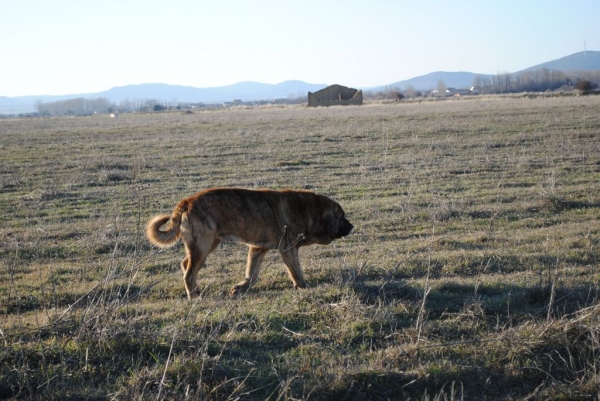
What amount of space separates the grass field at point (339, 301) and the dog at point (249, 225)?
364 mm

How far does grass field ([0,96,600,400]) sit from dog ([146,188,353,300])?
36 cm

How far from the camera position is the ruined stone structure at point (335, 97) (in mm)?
80875

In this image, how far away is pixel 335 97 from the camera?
8400 centimetres

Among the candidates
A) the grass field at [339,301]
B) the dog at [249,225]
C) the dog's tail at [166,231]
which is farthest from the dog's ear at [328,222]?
the dog's tail at [166,231]

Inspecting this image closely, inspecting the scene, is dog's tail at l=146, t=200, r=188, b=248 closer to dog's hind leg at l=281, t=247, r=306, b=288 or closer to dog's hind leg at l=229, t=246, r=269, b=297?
dog's hind leg at l=229, t=246, r=269, b=297

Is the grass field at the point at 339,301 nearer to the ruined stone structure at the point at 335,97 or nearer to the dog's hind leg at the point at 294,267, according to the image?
the dog's hind leg at the point at 294,267

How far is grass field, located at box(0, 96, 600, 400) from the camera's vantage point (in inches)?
210

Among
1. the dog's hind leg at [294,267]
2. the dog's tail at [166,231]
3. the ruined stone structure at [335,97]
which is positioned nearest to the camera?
the dog's tail at [166,231]

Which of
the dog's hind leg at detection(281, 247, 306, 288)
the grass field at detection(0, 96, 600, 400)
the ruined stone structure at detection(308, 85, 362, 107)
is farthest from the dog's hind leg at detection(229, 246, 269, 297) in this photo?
the ruined stone structure at detection(308, 85, 362, 107)

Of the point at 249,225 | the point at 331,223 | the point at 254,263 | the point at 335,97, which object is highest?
the point at 249,225

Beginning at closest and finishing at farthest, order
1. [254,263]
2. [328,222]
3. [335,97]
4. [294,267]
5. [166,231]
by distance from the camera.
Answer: [166,231]
[294,267]
[254,263]
[328,222]
[335,97]

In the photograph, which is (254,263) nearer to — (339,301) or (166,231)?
(166,231)

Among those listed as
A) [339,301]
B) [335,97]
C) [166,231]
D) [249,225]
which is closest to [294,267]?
→ [249,225]

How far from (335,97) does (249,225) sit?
77486 millimetres
